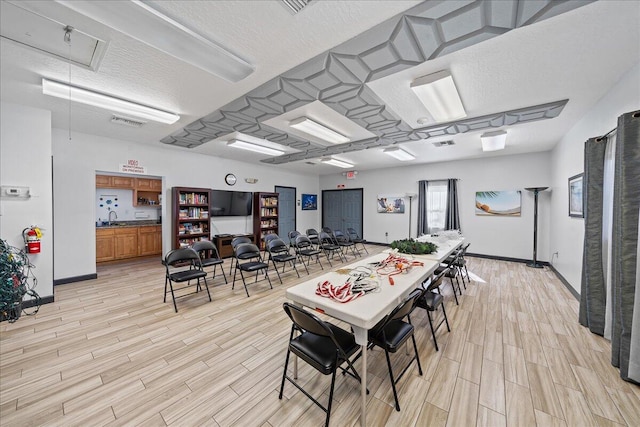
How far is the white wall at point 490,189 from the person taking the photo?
5.55m

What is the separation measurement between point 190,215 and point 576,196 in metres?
7.50

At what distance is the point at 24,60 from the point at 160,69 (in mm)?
1206

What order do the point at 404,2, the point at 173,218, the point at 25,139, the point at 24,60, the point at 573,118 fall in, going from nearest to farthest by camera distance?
the point at 404,2 < the point at 24,60 < the point at 25,139 < the point at 573,118 < the point at 173,218

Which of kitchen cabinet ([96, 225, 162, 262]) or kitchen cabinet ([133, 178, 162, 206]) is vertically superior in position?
kitchen cabinet ([133, 178, 162, 206])

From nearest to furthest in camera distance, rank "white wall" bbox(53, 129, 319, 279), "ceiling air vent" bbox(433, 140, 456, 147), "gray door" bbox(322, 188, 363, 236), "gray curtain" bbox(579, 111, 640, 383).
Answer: "gray curtain" bbox(579, 111, 640, 383), "white wall" bbox(53, 129, 319, 279), "ceiling air vent" bbox(433, 140, 456, 147), "gray door" bbox(322, 188, 363, 236)

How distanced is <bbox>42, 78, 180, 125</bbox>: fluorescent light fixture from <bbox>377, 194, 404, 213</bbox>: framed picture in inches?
253

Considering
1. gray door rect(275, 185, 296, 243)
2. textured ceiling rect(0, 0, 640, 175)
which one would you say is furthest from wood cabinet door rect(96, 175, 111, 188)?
gray door rect(275, 185, 296, 243)

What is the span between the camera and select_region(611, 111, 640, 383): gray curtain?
191cm

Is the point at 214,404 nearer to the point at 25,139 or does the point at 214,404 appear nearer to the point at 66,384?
the point at 66,384

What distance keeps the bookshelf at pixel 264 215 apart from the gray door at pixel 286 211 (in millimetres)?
337

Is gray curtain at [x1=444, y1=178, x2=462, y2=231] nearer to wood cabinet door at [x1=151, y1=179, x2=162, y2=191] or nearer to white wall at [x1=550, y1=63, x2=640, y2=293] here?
white wall at [x1=550, y1=63, x2=640, y2=293]

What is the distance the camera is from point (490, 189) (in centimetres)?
615

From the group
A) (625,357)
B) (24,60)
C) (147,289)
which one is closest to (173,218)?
(147,289)

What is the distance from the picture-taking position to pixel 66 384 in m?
1.89
